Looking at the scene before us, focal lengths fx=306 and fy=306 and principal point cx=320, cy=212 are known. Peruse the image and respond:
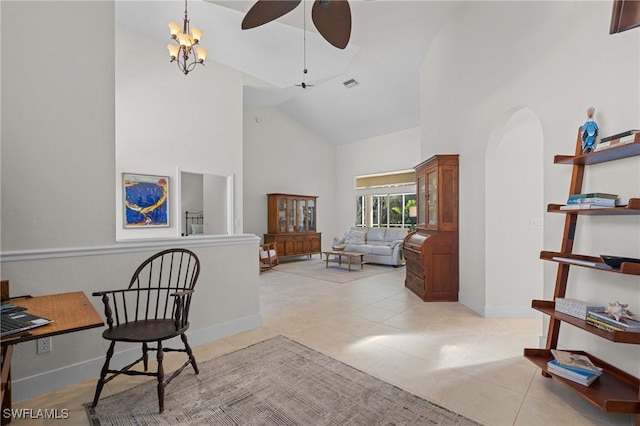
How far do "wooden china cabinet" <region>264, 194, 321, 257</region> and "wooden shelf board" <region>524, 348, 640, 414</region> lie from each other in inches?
264

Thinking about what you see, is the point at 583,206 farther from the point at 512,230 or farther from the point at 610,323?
the point at 512,230

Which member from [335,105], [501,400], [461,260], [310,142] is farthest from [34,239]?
[310,142]

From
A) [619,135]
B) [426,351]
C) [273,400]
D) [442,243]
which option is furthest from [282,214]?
[619,135]

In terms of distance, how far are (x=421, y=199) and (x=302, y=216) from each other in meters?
4.54

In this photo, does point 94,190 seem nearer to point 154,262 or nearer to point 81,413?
point 154,262

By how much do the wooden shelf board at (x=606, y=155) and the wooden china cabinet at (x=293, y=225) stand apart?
673 cm

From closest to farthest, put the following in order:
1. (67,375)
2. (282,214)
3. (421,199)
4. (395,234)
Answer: (67,375)
(421,199)
(395,234)
(282,214)

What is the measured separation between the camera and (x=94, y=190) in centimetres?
230

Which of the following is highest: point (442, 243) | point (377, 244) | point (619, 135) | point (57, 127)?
point (57, 127)

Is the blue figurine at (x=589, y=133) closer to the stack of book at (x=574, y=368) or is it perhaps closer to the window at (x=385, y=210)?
the stack of book at (x=574, y=368)

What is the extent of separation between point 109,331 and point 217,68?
17.4ft

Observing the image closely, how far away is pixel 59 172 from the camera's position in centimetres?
216

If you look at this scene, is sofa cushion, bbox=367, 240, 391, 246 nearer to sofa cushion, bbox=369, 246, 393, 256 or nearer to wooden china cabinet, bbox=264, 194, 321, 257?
sofa cushion, bbox=369, 246, 393, 256

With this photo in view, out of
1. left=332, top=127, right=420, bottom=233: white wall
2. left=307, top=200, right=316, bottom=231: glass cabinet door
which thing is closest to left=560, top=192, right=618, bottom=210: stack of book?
left=332, top=127, right=420, bottom=233: white wall
